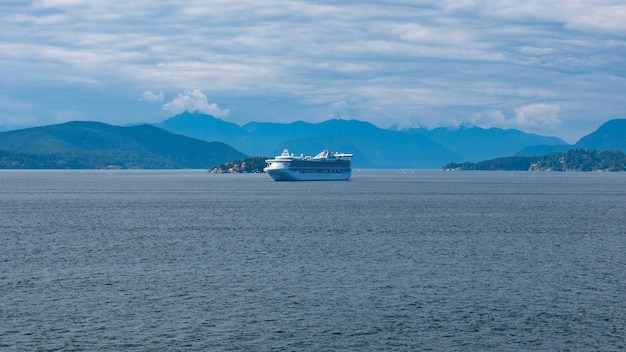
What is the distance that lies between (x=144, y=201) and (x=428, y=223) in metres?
69.2

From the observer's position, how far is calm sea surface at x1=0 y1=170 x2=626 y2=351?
1554 inches

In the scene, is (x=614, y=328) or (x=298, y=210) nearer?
(x=614, y=328)

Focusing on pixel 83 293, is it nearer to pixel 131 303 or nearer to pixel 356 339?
pixel 131 303

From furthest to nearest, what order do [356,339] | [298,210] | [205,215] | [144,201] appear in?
1. [144,201]
2. [298,210]
3. [205,215]
4. [356,339]

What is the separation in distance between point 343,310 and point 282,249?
2675 centimetres

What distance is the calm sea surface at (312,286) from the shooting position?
39.5m

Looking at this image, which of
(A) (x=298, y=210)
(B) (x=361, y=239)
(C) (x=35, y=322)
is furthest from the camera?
(A) (x=298, y=210)

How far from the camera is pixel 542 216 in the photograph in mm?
113750

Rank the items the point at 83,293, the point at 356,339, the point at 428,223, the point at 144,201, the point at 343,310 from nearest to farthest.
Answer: the point at 356,339
the point at 343,310
the point at 83,293
the point at 428,223
the point at 144,201

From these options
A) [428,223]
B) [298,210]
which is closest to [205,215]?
[298,210]

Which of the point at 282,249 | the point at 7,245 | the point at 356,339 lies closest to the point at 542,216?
the point at 282,249

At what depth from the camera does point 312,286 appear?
5241 cm

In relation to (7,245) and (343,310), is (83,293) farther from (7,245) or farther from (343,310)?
(7,245)

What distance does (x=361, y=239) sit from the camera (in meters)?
80.7
